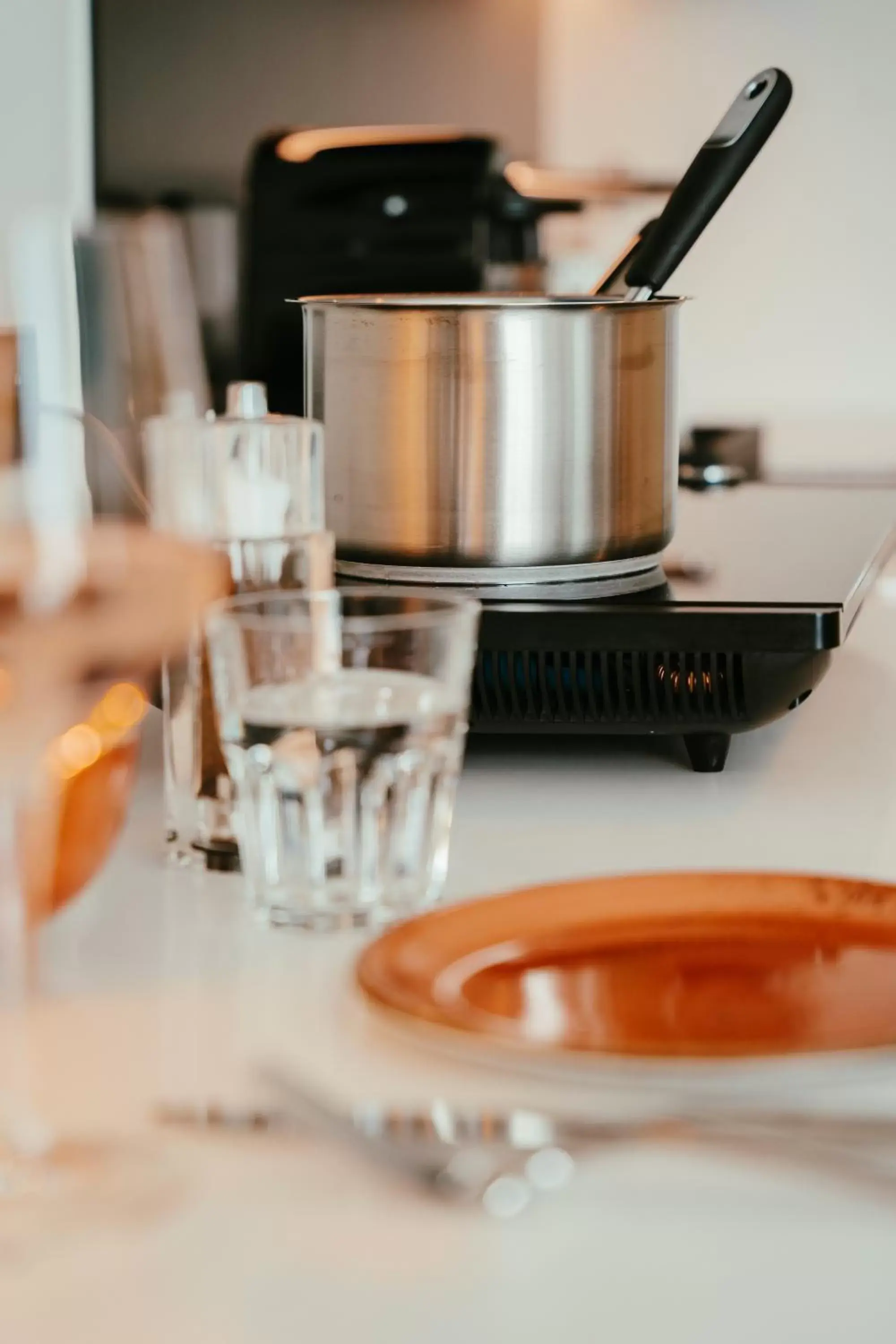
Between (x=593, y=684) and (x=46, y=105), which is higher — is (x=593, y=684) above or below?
below

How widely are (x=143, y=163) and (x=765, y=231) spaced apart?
1492 millimetres

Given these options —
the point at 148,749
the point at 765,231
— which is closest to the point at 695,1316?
the point at 148,749

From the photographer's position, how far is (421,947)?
547 millimetres

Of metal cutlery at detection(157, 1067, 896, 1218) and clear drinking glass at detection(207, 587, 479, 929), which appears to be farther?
clear drinking glass at detection(207, 587, 479, 929)

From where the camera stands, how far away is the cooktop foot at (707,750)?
2.71 ft

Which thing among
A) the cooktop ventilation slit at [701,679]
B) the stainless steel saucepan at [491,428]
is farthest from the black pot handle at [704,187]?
the cooktop ventilation slit at [701,679]

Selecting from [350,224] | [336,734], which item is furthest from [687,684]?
[350,224]

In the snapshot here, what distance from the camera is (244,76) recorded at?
9.46 ft

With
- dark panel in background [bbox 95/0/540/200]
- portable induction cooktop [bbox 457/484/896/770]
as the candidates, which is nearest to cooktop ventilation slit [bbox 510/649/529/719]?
portable induction cooktop [bbox 457/484/896/770]

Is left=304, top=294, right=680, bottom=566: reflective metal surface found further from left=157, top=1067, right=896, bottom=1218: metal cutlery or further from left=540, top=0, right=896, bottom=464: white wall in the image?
left=540, top=0, right=896, bottom=464: white wall

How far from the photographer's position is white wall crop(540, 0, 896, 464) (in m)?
3.66

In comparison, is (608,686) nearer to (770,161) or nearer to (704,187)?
(704,187)

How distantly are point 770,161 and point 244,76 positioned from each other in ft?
4.23

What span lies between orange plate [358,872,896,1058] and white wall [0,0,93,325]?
6.71ft
